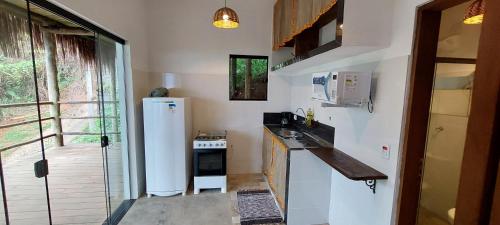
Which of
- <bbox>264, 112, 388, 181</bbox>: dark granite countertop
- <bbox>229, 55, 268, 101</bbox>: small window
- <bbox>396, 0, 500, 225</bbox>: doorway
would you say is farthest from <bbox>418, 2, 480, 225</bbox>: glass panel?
<bbox>229, 55, 268, 101</bbox>: small window

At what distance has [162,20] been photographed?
3559mm

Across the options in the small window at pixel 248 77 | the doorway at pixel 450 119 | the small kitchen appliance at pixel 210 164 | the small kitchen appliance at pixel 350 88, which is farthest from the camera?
the small window at pixel 248 77

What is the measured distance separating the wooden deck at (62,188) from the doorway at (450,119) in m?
2.30

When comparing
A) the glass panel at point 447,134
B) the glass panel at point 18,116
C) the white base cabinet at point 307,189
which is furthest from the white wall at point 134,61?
the glass panel at point 447,134

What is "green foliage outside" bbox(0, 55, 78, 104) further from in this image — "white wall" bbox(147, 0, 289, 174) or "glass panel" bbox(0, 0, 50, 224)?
"white wall" bbox(147, 0, 289, 174)

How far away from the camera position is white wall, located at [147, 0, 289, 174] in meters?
3.61

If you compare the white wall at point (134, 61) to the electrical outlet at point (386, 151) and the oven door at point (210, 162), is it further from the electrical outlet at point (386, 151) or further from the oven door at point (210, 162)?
the electrical outlet at point (386, 151)

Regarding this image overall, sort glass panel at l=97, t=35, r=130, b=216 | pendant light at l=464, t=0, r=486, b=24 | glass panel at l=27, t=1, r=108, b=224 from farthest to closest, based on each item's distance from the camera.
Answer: glass panel at l=97, t=35, r=130, b=216, glass panel at l=27, t=1, r=108, b=224, pendant light at l=464, t=0, r=486, b=24

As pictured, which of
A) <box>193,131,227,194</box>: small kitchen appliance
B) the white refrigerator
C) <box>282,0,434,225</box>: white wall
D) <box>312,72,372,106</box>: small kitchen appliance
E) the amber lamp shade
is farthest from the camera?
<box>193,131,227,194</box>: small kitchen appliance

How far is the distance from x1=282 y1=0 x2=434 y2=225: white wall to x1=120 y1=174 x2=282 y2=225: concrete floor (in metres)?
1.33

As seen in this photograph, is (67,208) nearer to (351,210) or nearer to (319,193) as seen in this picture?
(319,193)

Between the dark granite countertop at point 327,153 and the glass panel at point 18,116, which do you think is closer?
the glass panel at point 18,116

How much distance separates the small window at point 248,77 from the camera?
151 inches

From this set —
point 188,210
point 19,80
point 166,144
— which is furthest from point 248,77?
point 19,80
